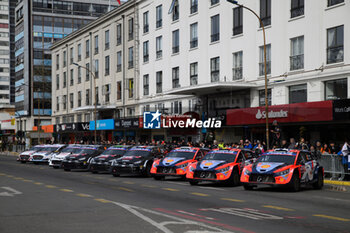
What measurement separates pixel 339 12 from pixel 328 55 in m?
2.50

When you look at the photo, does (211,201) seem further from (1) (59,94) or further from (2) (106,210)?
(1) (59,94)

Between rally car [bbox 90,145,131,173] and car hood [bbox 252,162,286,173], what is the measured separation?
399 inches

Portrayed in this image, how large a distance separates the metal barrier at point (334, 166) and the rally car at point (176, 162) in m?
5.43

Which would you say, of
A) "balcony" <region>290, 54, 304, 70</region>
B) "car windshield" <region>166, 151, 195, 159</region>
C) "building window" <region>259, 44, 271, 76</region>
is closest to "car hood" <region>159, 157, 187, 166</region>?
"car windshield" <region>166, 151, 195, 159</region>

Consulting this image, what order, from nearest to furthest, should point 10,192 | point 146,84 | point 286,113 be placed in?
point 10,192 → point 286,113 → point 146,84

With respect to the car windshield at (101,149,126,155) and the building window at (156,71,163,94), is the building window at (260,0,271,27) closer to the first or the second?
the car windshield at (101,149,126,155)

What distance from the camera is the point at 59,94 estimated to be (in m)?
74.8

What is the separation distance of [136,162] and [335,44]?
13.6 m

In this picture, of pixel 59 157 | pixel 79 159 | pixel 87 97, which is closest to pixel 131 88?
pixel 87 97

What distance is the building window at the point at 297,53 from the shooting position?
106 ft

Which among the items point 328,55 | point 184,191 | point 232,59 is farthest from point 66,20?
point 184,191

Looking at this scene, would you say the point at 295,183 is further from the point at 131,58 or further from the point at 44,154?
the point at 131,58

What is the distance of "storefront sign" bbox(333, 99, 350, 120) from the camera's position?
26891 mm

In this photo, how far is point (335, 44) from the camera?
1169 inches
